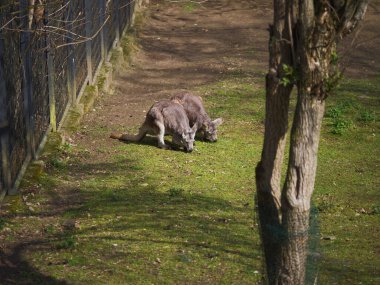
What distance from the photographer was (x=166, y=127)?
38.9 ft

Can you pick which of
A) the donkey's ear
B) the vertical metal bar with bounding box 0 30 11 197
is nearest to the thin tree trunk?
the vertical metal bar with bounding box 0 30 11 197

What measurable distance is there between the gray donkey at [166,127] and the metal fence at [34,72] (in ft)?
3.69

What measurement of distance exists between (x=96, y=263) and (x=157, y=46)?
415 inches

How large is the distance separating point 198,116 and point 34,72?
121 inches

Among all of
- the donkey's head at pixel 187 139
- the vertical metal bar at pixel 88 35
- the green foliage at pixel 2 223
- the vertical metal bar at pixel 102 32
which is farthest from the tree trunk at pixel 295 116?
the vertical metal bar at pixel 102 32

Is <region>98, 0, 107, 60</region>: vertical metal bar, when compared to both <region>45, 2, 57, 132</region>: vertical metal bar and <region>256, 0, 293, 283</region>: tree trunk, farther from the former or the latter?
<region>256, 0, 293, 283</region>: tree trunk

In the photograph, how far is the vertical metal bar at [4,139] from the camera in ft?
27.2

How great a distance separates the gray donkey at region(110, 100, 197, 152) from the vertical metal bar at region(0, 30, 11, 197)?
320cm

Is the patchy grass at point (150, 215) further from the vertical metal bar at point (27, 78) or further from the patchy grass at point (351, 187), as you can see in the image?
the patchy grass at point (351, 187)

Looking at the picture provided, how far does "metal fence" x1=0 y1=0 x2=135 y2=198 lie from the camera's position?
849 centimetres

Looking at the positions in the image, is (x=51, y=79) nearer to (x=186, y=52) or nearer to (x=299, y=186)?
(x=299, y=186)

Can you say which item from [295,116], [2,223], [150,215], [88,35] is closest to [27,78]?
[2,223]

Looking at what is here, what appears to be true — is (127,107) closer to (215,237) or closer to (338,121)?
(338,121)

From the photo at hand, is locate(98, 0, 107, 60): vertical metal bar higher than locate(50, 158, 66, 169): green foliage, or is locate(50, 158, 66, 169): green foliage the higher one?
locate(98, 0, 107, 60): vertical metal bar
